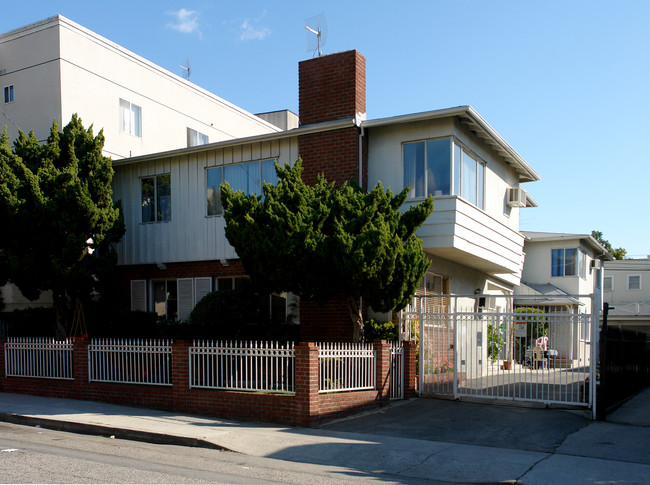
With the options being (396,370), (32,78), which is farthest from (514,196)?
(32,78)

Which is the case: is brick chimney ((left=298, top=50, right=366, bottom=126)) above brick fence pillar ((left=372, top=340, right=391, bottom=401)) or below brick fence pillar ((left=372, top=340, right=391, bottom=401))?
above

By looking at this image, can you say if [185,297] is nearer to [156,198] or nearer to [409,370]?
[156,198]

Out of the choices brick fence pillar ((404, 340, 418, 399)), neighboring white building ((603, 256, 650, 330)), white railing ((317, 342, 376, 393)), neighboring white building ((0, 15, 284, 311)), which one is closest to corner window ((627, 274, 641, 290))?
neighboring white building ((603, 256, 650, 330))

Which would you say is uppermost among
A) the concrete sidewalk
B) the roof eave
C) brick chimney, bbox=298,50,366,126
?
brick chimney, bbox=298,50,366,126

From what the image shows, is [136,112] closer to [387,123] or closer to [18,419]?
[387,123]

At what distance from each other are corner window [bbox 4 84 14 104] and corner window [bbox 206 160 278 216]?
781 centimetres

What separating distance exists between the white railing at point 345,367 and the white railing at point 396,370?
821 mm

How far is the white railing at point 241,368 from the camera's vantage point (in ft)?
38.4

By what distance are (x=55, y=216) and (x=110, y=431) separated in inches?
264

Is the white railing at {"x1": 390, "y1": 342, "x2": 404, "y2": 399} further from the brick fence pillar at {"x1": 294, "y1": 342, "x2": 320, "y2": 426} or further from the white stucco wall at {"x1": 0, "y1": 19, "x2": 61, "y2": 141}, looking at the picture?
the white stucco wall at {"x1": 0, "y1": 19, "x2": 61, "y2": 141}

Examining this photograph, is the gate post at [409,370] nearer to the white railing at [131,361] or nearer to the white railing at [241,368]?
Answer: the white railing at [241,368]

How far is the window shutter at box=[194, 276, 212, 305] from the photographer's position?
17406 millimetres

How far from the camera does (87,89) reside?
20469 millimetres

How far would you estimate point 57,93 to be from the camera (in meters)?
19.6
